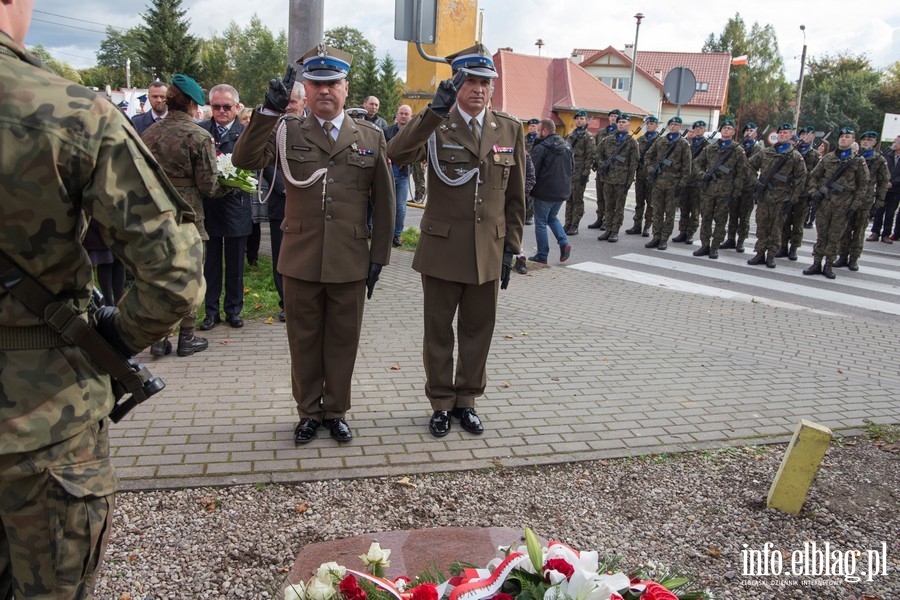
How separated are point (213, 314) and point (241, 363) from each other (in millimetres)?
1117

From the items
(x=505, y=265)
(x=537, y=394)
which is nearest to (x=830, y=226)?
(x=537, y=394)

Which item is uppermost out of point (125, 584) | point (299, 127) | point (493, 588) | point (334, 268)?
point (299, 127)

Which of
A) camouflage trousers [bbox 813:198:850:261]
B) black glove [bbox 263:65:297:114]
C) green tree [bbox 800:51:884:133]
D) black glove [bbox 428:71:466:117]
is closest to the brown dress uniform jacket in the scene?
black glove [bbox 428:71:466:117]

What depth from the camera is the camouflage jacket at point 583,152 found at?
13750 mm

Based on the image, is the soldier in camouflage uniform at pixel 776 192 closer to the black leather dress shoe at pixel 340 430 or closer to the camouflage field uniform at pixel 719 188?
the camouflage field uniform at pixel 719 188

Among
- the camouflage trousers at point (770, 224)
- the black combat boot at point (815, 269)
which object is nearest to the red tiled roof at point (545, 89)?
the camouflage trousers at point (770, 224)

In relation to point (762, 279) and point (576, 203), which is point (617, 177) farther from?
point (762, 279)

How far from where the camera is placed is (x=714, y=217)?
12.3m

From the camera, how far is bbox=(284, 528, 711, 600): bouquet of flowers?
81.1 inches

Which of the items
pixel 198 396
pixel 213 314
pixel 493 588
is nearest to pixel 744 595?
pixel 493 588

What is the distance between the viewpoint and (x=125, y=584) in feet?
9.57

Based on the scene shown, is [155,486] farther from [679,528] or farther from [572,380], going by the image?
[572,380]

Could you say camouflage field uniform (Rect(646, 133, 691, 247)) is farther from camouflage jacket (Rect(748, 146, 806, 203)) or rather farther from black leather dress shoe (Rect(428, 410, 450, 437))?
black leather dress shoe (Rect(428, 410, 450, 437))

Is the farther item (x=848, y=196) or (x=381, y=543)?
(x=848, y=196)
